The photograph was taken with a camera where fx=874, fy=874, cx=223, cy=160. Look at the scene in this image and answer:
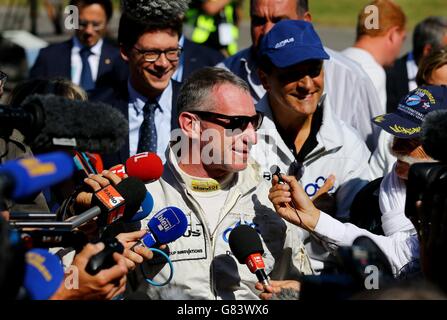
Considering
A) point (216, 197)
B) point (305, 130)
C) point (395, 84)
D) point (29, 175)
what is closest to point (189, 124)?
point (216, 197)

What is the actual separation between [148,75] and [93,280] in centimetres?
257

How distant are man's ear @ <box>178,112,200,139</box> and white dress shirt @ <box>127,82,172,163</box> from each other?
1147 millimetres

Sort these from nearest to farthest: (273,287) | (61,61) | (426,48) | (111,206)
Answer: (111,206)
(273,287)
(61,61)
(426,48)

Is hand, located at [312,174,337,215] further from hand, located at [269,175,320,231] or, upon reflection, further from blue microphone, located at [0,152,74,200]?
blue microphone, located at [0,152,74,200]

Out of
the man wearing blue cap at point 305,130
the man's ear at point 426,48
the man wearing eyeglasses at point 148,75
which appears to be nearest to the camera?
the man wearing blue cap at point 305,130

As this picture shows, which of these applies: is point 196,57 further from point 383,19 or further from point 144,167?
point 144,167

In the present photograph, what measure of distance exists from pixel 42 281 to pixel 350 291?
90cm

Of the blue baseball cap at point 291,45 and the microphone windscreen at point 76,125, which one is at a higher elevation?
the blue baseball cap at point 291,45

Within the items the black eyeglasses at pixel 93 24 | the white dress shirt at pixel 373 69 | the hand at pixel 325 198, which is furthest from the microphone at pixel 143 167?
the black eyeglasses at pixel 93 24

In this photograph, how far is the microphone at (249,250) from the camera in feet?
12.0

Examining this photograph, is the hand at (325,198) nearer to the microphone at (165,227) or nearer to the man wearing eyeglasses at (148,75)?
the man wearing eyeglasses at (148,75)

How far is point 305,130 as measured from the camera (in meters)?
5.02

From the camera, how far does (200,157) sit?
4.16 m

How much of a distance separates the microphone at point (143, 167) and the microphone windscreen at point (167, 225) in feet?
1.00
